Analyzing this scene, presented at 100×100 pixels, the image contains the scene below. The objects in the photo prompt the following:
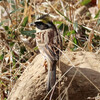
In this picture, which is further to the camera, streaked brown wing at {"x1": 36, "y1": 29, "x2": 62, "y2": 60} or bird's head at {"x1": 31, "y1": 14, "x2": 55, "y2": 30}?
bird's head at {"x1": 31, "y1": 14, "x2": 55, "y2": 30}

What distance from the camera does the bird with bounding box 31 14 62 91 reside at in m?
2.80

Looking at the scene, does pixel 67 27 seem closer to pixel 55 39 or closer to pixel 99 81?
pixel 55 39

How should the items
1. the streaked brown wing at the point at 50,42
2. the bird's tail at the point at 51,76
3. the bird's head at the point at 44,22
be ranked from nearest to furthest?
the bird's tail at the point at 51,76 < the streaked brown wing at the point at 50,42 < the bird's head at the point at 44,22

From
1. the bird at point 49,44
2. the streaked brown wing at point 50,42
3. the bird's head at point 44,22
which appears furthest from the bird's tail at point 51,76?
the bird's head at point 44,22

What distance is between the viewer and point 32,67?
3307 millimetres

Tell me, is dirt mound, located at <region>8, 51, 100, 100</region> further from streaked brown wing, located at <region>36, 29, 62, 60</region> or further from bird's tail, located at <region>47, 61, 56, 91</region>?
streaked brown wing, located at <region>36, 29, 62, 60</region>

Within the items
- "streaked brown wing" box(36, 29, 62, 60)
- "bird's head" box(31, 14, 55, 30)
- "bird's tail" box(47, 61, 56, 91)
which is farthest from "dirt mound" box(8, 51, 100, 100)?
"bird's head" box(31, 14, 55, 30)

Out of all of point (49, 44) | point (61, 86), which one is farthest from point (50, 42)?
point (61, 86)

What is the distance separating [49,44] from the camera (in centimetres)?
310

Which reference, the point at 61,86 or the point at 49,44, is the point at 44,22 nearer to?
the point at 49,44

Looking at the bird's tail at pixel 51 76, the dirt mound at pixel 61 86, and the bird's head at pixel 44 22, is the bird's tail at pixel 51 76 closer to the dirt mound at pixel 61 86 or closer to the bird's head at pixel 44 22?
the dirt mound at pixel 61 86

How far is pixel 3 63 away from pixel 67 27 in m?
1.35

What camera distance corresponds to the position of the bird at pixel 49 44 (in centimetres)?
280

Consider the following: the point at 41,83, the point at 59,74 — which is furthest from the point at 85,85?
the point at 41,83
